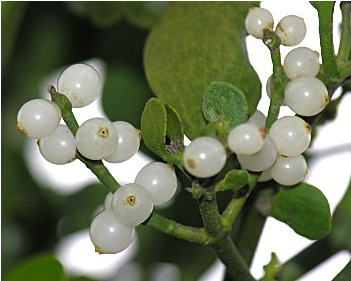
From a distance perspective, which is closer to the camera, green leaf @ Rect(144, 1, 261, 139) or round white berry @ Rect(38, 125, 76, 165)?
round white berry @ Rect(38, 125, 76, 165)

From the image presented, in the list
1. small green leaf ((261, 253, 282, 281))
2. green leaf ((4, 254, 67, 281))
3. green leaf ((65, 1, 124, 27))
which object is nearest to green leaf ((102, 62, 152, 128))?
green leaf ((65, 1, 124, 27))

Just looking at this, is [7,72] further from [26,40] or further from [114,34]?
[114,34]

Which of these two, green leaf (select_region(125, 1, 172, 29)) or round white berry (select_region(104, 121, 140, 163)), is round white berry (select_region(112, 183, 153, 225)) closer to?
round white berry (select_region(104, 121, 140, 163))

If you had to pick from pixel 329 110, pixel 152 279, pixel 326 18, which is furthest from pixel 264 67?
pixel 152 279

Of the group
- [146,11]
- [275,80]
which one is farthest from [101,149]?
[146,11]

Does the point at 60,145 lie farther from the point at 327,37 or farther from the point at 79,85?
the point at 327,37

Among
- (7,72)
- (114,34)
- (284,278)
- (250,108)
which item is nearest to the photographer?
(250,108)
